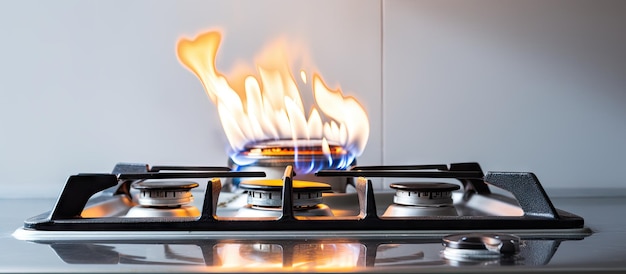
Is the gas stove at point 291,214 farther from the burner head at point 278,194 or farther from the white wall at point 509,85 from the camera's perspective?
the white wall at point 509,85

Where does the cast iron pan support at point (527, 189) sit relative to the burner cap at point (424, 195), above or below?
above

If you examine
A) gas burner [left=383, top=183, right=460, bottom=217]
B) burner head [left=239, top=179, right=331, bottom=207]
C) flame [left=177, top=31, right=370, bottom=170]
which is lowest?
gas burner [left=383, top=183, right=460, bottom=217]

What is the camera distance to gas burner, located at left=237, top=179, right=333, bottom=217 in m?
0.82

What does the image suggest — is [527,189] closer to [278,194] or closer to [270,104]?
[278,194]

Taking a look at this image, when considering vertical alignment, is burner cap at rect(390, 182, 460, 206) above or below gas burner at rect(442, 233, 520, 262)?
below

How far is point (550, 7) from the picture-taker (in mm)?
1274

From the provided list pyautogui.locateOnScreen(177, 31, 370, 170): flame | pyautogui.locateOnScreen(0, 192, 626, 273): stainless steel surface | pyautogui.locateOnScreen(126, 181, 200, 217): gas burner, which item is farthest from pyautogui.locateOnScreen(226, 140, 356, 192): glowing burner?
pyautogui.locateOnScreen(0, 192, 626, 273): stainless steel surface

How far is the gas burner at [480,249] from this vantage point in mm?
584

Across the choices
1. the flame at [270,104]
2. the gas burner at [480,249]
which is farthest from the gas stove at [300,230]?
the flame at [270,104]

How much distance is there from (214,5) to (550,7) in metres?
0.56

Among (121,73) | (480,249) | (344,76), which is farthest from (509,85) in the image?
(480,249)

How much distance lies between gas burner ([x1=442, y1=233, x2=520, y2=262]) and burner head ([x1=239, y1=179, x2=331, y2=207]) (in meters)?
0.25

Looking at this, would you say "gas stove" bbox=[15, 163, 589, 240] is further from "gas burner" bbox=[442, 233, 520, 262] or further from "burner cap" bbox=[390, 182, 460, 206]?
"gas burner" bbox=[442, 233, 520, 262]

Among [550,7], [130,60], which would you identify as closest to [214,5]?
[130,60]
